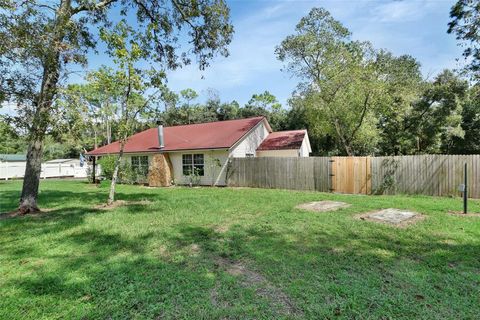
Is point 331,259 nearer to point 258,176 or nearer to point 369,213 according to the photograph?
point 369,213

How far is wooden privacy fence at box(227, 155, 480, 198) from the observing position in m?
11.0

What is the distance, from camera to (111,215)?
867 centimetres

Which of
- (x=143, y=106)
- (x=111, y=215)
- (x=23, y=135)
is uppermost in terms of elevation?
(x=143, y=106)

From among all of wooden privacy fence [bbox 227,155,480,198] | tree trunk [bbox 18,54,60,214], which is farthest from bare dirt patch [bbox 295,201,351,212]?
tree trunk [bbox 18,54,60,214]

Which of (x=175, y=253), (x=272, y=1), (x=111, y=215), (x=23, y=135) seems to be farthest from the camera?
(x=272, y=1)

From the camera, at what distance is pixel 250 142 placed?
19125 mm

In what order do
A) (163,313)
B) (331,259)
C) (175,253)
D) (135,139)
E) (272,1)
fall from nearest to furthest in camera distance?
(163,313) < (331,259) < (175,253) < (272,1) < (135,139)

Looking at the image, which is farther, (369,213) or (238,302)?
(369,213)

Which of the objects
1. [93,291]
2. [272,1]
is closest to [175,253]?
[93,291]

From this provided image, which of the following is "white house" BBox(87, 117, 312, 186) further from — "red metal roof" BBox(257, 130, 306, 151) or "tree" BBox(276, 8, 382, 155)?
"tree" BBox(276, 8, 382, 155)

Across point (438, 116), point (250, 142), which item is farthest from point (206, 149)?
point (438, 116)

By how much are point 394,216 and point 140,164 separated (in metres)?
16.9

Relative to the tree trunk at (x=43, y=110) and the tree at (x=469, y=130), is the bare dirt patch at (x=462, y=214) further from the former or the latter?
the tree at (x=469, y=130)

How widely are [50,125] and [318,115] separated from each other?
17527 mm
